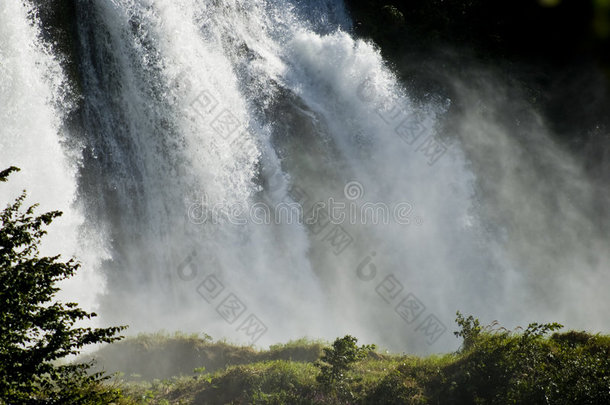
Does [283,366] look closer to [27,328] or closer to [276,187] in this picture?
[27,328]

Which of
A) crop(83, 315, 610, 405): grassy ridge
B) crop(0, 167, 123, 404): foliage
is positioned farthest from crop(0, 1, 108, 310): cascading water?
crop(0, 167, 123, 404): foliage

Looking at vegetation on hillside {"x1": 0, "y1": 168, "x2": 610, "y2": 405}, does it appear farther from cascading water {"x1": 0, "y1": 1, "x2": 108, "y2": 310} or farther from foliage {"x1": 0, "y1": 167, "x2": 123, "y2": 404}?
cascading water {"x1": 0, "y1": 1, "x2": 108, "y2": 310}

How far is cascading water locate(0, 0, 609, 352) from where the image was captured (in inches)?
514

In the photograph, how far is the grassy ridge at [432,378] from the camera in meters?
7.20

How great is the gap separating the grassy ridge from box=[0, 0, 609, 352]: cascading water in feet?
12.0

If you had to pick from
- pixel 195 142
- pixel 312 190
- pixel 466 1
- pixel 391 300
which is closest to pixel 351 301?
pixel 391 300

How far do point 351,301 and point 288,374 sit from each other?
6221mm

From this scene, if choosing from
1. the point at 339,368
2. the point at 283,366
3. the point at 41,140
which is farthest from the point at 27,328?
the point at 41,140

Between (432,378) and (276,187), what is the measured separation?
26.7ft

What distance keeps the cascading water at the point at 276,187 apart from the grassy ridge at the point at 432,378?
3.66 m

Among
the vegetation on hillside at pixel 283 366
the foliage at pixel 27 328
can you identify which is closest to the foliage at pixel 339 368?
the vegetation on hillside at pixel 283 366

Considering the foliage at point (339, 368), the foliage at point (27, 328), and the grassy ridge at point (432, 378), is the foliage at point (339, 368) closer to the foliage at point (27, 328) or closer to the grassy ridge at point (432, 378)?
the grassy ridge at point (432, 378)

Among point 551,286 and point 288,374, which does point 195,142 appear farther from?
point 551,286

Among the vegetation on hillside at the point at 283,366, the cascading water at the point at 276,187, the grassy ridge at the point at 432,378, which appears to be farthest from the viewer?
the cascading water at the point at 276,187
